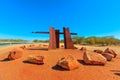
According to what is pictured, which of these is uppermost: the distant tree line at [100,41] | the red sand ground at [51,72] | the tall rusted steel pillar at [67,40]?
the distant tree line at [100,41]

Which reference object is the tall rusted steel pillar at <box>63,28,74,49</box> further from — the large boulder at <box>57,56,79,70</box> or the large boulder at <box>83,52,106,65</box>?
the large boulder at <box>57,56,79,70</box>

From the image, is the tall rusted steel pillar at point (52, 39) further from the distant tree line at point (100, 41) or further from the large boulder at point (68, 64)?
the distant tree line at point (100, 41)

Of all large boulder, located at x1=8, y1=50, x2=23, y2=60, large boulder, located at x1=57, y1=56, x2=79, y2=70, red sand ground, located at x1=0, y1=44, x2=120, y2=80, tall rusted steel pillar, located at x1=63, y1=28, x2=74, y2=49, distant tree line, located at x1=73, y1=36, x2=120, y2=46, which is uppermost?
distant tree line, located at x1=73, y1=36, x2=120, y2=46

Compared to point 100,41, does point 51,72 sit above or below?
below

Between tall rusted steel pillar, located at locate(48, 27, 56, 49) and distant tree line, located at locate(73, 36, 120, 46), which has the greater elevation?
distant tree line, located at locate(73, 36, 120, 46)

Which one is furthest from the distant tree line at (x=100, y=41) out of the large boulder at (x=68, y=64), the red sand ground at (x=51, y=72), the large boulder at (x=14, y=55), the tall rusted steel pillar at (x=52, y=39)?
the large boulder at (x=68, y=64)

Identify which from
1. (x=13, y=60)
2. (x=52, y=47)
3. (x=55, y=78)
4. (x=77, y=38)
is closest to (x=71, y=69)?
(x=55, y=78)

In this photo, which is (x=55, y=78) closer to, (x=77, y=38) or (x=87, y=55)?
(x=87, y=55)

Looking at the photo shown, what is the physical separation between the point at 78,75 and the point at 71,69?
1.79ft

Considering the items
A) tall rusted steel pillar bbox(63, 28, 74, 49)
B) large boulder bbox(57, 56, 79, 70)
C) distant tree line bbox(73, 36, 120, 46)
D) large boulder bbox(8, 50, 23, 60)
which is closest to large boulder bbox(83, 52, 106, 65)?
large boulder bbox(57, 56, 79, 70)

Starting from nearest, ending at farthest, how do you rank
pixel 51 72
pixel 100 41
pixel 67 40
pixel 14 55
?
pixel 51 72 < pixel 14 55 < pixel 67 40 < pixel 100 41

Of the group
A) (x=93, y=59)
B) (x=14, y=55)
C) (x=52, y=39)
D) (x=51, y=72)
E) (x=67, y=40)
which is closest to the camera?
(x=51, y=72)

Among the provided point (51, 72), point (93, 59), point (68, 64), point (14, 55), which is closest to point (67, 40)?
point (93, 59)

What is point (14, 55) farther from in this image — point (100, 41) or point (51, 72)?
point (100, 41)
